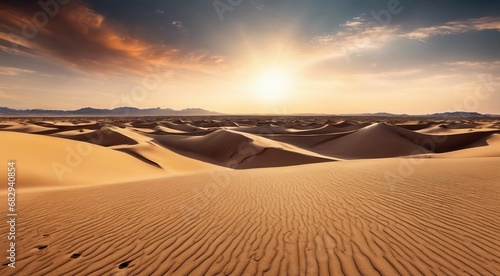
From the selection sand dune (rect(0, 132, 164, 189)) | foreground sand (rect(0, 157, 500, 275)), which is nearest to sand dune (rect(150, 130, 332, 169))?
sand dune (rect(0, 132, 164, 189))

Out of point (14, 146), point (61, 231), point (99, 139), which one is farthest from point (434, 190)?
point (99, 139)

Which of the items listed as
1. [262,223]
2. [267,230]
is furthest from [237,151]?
[267,230]

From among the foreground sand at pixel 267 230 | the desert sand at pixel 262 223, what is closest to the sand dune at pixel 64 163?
the desert sand at pixel 262 223

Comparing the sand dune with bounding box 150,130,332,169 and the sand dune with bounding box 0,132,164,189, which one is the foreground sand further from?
the sand dune with bounding box 150,130,332,169

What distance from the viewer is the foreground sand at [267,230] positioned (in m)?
3.79

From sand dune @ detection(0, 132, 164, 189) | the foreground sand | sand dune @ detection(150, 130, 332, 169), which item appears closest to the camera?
the foreground sand

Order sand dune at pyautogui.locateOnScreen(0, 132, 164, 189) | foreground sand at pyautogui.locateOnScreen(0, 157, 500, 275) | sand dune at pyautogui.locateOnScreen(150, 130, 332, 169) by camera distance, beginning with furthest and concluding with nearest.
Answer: sand dune at pyautogui.locateOnScreen(150, 130, 332, 169) < sand dune at pyautogui.locateOnScreen(0, 132, 164, 189) < foreground sand at pyautogui.locateOnScreen(0, 157, 500, 275)

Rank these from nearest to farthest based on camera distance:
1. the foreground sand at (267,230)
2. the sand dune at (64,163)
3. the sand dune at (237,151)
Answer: the foreground sand at (267,230)
the sand dune at (64,163)
the sand dune at (237,151)

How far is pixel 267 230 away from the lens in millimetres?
5047

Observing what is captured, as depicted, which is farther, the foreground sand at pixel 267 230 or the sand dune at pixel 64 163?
the sand dune at pixel 64 163

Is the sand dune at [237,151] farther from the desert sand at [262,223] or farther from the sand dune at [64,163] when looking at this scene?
the desert sand at [262,223]

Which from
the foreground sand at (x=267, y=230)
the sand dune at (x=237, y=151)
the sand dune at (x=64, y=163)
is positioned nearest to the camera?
the foreground sand at (x=267, y=230)

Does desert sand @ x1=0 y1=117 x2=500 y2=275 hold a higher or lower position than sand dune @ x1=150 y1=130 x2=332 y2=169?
higher

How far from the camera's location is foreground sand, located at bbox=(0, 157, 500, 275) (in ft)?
12.4
